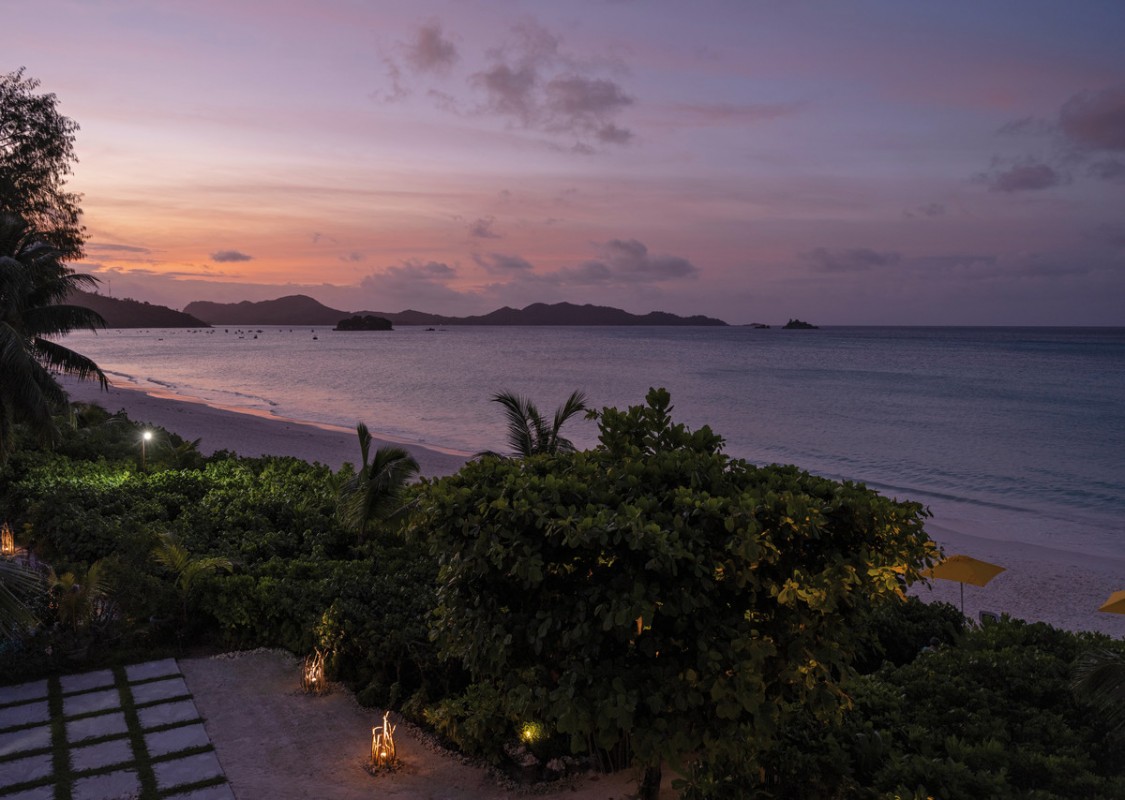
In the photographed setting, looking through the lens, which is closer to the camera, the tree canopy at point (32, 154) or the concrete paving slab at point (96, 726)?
the concrete paving slab at point (96, 726)

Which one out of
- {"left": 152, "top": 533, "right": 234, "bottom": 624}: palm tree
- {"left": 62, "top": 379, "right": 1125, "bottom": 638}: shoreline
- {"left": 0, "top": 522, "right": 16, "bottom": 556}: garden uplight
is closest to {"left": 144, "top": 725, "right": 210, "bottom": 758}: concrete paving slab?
{"left": 152, "top": 533, "right": 234, "bottom": 624}: palm tree

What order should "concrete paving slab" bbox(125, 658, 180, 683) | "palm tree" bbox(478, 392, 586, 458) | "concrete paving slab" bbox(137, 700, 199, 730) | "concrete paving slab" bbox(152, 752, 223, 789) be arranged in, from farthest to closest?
"palm tree" bbox(478, 392, 586, 458), "concrete paving slab" bbox(125, 658, 180, 683), "concrete paving slab" bbox(137, 700, 199, 730), "concrete paving slab" bbox(152, 752, 223, 789)

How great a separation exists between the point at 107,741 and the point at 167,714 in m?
0.75

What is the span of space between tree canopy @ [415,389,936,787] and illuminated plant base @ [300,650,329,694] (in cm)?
407

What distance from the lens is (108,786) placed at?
7383 millimetres

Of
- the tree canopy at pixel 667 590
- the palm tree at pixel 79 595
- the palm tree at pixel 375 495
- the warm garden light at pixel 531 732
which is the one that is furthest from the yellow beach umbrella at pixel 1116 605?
the palm tree at pixel 79 595

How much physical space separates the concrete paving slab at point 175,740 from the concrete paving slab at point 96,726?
1.37 ft

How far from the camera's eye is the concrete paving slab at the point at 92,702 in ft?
28.9

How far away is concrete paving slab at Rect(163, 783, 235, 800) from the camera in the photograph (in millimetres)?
7266

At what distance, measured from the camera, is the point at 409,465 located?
13.9 metres

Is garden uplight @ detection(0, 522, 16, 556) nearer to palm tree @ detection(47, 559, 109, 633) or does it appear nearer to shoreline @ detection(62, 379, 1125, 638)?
palm tree @ detection(47, 559, 109, 633)

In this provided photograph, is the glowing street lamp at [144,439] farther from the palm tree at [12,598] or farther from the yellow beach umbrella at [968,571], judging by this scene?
the yellow beach umbrella at [968,571]

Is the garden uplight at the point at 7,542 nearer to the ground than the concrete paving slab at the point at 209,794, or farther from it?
farther from it

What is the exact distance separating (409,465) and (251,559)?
3105 mm
